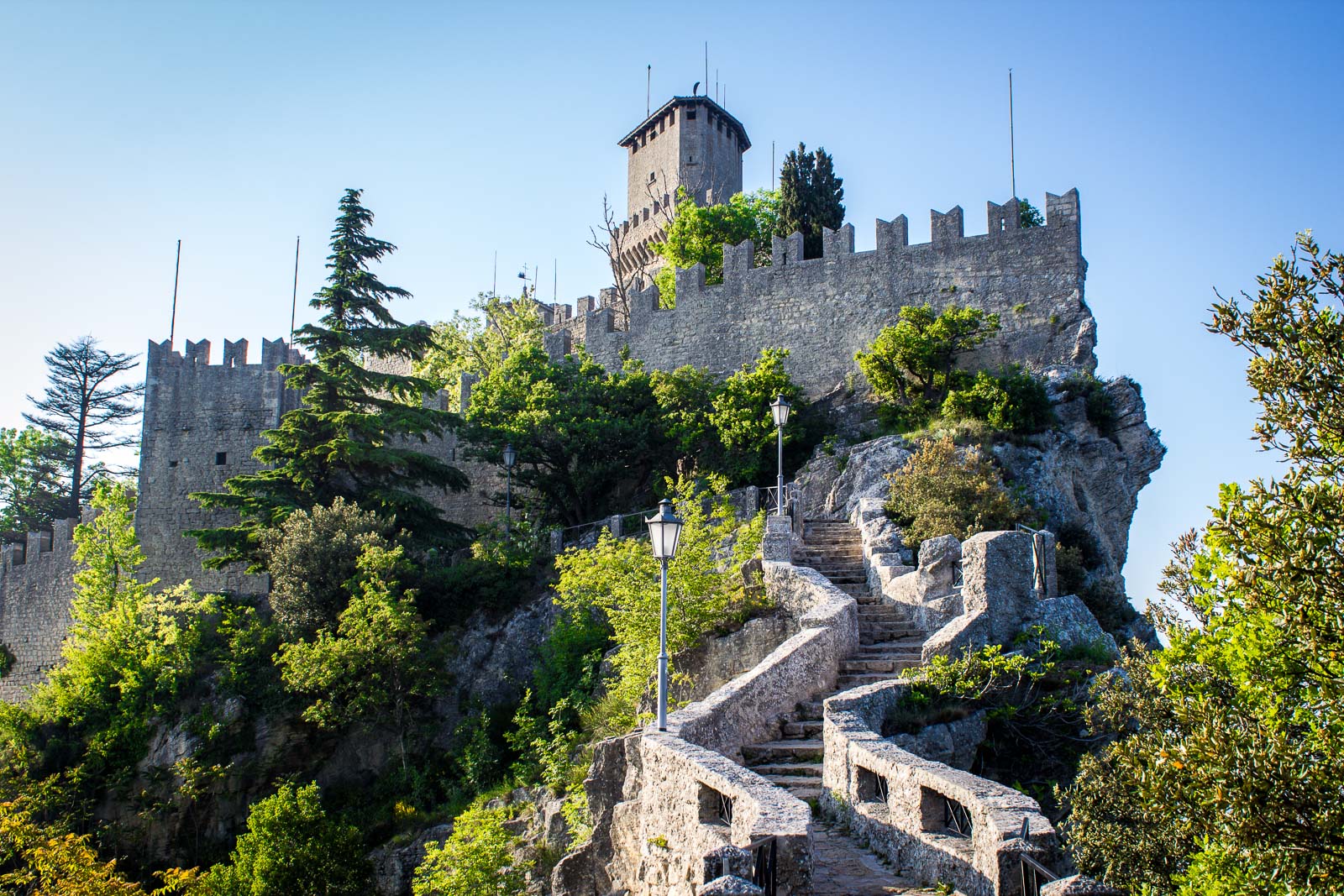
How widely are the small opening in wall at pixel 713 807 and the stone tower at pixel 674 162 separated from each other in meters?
39.1

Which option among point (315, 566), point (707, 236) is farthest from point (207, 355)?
point (707, 236)

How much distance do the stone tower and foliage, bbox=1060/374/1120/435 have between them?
25507 millimetres

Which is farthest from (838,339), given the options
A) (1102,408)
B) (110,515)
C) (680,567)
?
(110,515)

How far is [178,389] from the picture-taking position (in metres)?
31.4

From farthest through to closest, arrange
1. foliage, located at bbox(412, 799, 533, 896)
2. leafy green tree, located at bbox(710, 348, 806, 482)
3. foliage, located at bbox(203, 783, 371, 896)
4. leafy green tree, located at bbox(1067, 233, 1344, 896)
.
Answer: leafy green tree, located at bbox(710, 348, 806, 482) → foliage, located at bbox(203, 783, 371, 896) → foliage, located at bbox(412, 799, 533, 896) → leafy green tree, located at bbox(1067, 233, 1344, 896)

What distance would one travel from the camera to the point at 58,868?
18.3m

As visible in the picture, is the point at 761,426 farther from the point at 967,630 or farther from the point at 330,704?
the point at 967,630

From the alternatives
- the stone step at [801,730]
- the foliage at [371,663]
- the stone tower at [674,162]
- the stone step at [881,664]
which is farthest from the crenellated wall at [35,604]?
the stone step at [801,730]

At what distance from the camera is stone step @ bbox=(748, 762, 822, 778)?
10.6 m

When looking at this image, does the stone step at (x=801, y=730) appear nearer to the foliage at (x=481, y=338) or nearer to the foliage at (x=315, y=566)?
the foliage at (x=315, y=566)

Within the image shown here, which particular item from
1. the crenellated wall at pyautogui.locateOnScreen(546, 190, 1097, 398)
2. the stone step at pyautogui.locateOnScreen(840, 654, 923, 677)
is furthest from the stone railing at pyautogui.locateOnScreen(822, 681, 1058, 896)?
the crenellated wall at pyautogui.locateOnScreen(546, 190, 1097, 398)

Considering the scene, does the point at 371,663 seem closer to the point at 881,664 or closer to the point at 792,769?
the point at 881,664

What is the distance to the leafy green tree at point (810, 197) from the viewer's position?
3350 centimetres

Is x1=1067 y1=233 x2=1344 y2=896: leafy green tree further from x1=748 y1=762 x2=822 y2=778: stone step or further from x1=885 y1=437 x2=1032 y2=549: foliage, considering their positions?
x1=885 y1=437 x2=1032 y2=549: foliage
